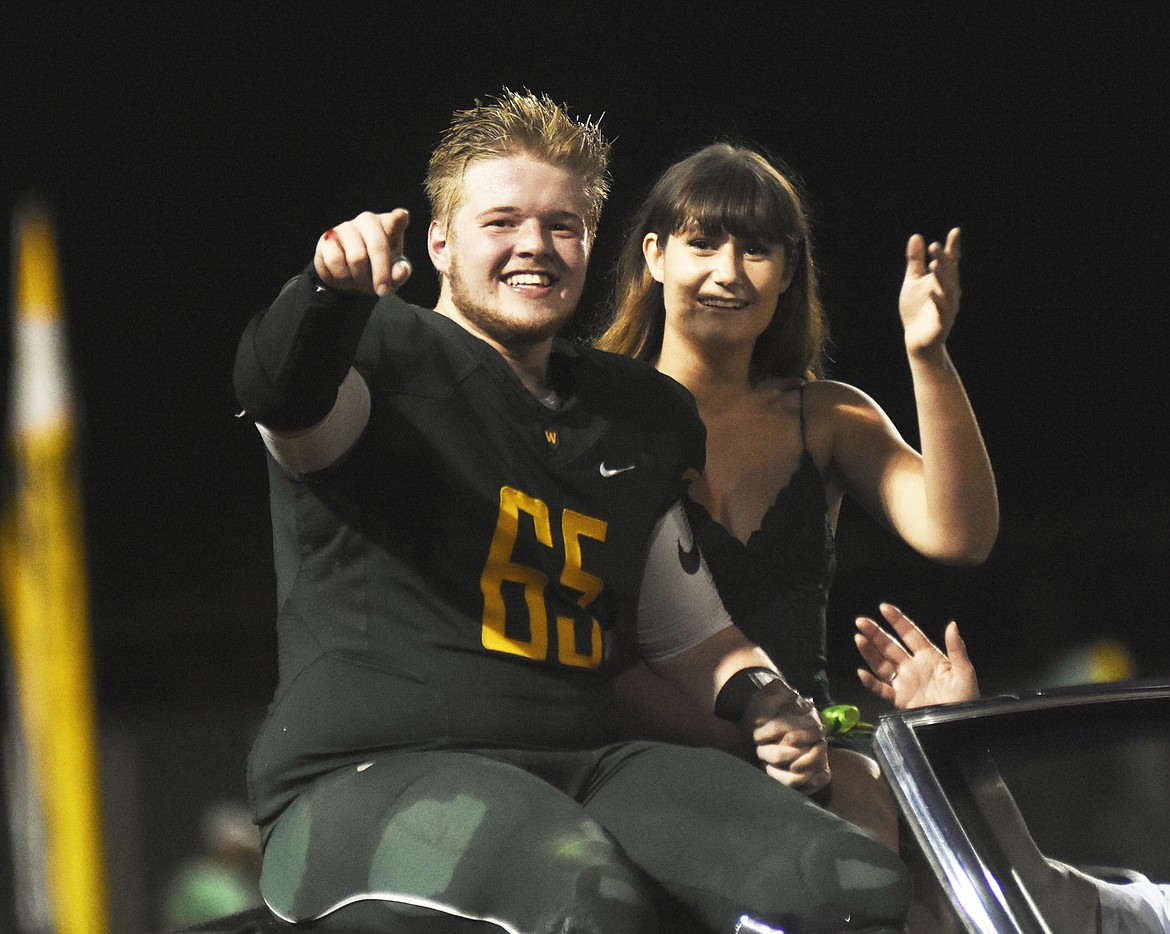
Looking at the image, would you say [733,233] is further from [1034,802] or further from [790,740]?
[1034,802]

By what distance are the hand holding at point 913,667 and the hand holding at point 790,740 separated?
0.73 feet

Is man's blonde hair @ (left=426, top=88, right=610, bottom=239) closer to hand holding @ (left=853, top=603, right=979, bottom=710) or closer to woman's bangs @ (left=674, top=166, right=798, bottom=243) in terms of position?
woman's bangs @ (left=674, top=166, right=798, bottom=243)

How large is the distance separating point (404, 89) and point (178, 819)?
3246 millimetres

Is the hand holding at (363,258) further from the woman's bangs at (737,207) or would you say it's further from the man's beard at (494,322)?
the woman's bangs at (737,207)

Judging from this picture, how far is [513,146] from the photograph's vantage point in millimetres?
1877

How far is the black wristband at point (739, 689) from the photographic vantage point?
1.90m

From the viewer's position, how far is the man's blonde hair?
188 cm

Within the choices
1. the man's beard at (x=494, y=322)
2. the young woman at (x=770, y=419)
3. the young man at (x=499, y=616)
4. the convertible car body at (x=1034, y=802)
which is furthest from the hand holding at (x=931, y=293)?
the convertible car body at (x=1034, y=802)

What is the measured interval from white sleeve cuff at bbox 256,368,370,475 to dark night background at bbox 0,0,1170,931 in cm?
386

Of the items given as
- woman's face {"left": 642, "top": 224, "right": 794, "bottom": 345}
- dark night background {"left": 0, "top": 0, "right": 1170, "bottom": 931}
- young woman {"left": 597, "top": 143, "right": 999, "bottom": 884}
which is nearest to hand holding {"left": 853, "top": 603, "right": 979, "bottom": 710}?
young woman {"left": 597, "top": 143, "right": 999, "bottom": 884}

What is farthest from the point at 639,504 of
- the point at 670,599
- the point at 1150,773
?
the point at 1150,773

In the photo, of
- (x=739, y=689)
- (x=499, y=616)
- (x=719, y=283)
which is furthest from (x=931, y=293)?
(x=499, y=616)

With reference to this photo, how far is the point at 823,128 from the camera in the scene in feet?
23.4

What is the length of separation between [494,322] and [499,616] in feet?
1.21
